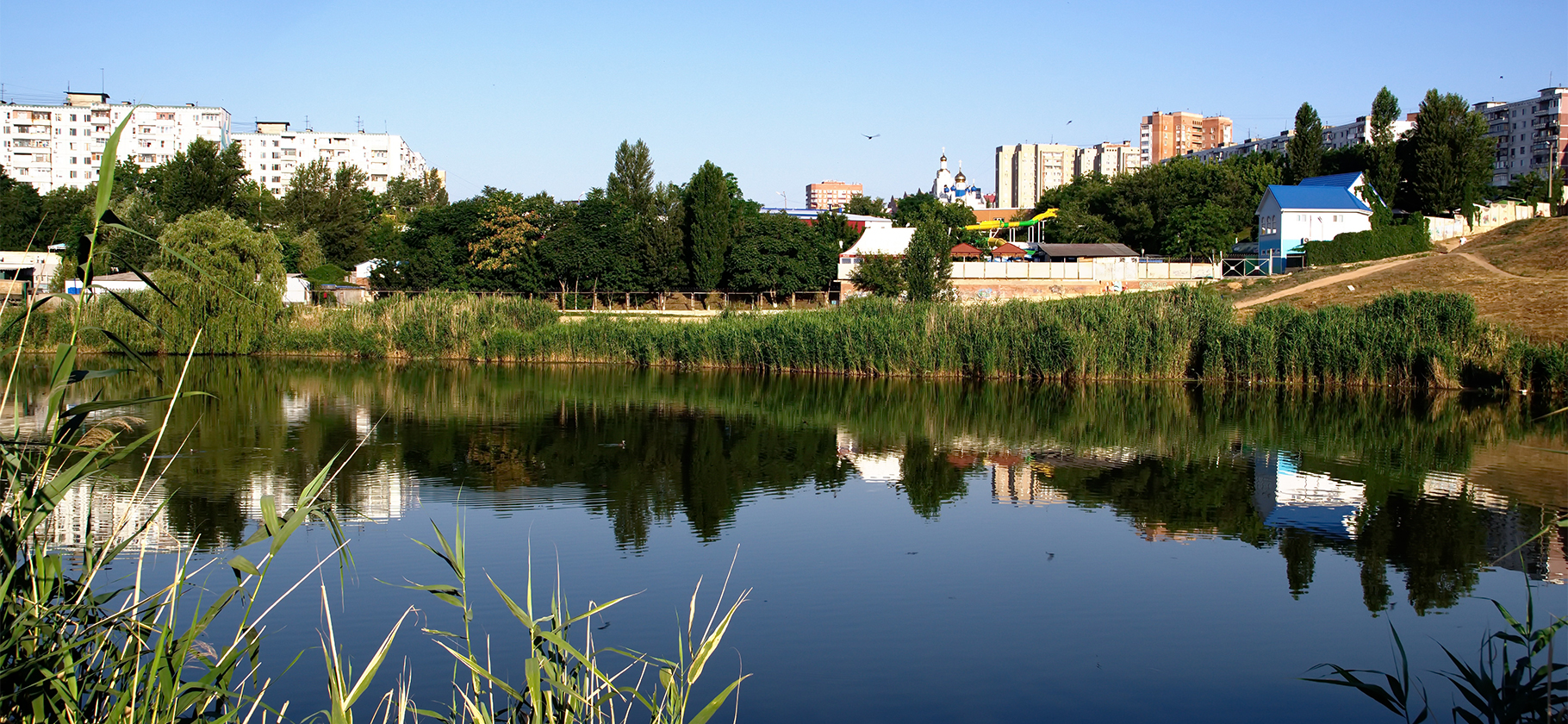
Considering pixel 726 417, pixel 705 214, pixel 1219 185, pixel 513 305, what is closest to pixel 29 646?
pixel 726 417

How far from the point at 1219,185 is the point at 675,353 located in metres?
36.3

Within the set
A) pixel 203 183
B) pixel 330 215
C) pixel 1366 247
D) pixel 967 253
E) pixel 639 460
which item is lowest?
pixel 639 460

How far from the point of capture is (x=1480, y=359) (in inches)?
887

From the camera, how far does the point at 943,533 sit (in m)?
10.9

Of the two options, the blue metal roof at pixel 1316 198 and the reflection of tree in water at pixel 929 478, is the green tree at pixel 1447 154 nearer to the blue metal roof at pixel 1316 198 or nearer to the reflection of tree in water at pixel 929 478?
the blue metal roof at pixel 1316 198

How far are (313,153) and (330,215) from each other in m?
47.6

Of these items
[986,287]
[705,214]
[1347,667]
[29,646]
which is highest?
[705,214]

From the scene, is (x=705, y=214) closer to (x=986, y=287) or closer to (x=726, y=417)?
(x=986, y=287)

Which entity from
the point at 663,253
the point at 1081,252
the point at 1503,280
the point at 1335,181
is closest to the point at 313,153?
the point at 663,253

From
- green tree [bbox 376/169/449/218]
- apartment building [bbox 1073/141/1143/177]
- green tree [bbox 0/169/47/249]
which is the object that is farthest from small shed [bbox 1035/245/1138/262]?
apartment building [bbox 1073/141/1143/177]

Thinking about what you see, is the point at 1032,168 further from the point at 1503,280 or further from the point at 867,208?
the point at 1503,280

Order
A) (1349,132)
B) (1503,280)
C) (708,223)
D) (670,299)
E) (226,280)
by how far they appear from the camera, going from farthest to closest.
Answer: (1349,132)
(670,299)
(708,223)
(1503,280)
(226,280)

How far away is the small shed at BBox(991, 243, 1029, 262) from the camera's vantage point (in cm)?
5419

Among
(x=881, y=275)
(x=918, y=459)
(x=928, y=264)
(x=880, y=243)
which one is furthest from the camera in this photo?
(x=880, y=243)
